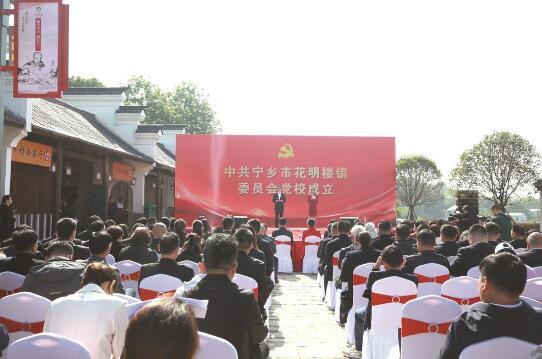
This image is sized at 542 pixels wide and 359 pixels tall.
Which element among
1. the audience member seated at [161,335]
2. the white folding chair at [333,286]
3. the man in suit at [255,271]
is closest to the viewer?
the audience member seated at [161,335]

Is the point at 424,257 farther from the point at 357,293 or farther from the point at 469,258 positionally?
the point at 357,293

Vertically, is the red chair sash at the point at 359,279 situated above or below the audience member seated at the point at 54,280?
below

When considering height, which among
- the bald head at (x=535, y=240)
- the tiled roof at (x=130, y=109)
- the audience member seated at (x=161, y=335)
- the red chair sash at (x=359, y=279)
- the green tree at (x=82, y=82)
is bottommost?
the red chair sash at (x=359, y=279)

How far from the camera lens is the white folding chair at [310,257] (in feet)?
35.8

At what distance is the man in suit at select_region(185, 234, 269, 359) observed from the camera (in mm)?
2564

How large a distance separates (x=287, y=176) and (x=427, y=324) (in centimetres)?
1498

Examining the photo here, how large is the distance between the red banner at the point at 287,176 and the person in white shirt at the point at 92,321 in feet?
50.0

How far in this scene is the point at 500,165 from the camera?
873 inches

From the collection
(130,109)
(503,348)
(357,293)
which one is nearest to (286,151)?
(130,109)

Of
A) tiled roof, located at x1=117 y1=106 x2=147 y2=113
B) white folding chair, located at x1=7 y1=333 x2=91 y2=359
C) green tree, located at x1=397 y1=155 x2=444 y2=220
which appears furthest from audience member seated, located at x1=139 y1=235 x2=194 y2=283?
green tree, located at x1=397 y1=155 x2=444 y2=220

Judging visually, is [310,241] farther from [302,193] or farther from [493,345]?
[493,345]

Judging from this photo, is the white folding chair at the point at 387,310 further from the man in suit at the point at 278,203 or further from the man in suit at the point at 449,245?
the man in suit at the point at 278,203

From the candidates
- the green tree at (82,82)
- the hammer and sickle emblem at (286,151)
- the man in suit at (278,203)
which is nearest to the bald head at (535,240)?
the man in suit at (278,203)

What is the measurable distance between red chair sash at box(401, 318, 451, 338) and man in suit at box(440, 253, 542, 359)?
62 cm
